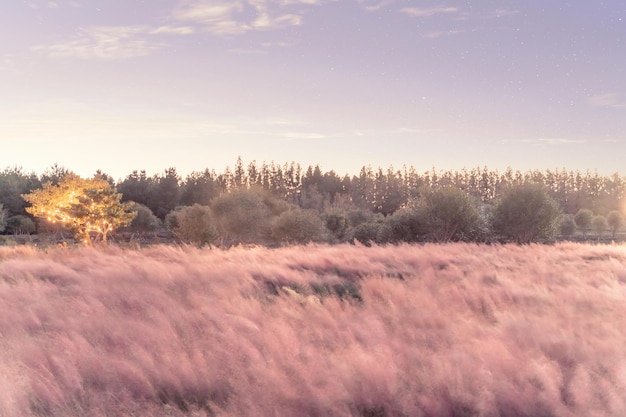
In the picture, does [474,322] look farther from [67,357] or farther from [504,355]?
[67,357]

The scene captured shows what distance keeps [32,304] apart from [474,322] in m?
6.34

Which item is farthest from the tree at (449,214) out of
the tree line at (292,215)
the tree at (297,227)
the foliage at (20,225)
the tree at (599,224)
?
the foliage at (20,225)

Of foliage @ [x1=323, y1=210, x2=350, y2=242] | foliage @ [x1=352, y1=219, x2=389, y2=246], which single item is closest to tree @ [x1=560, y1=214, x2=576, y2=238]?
foliage @ [x1=323, y1=210, x2=350, y2=242]

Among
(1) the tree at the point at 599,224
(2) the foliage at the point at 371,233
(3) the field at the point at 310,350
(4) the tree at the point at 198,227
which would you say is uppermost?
(3) the field at the point at 310,350

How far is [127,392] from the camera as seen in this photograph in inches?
166

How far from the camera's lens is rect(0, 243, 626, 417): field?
3.93 meters

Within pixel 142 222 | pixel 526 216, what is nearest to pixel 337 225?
pixel 526 216

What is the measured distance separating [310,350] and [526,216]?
40.0 m

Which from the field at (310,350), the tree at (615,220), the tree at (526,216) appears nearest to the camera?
the field at (310,350)

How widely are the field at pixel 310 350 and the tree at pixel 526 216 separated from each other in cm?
3401

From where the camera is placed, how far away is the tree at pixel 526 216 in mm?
40375

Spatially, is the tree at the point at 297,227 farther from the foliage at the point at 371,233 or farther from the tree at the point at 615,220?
the tree at the point at 615,220

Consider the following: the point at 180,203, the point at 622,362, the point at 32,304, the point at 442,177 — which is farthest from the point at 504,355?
the point at 442,177

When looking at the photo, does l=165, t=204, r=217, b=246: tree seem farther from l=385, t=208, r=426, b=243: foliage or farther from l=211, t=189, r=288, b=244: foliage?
l=385, t=208, r=426, b=243: foliage
